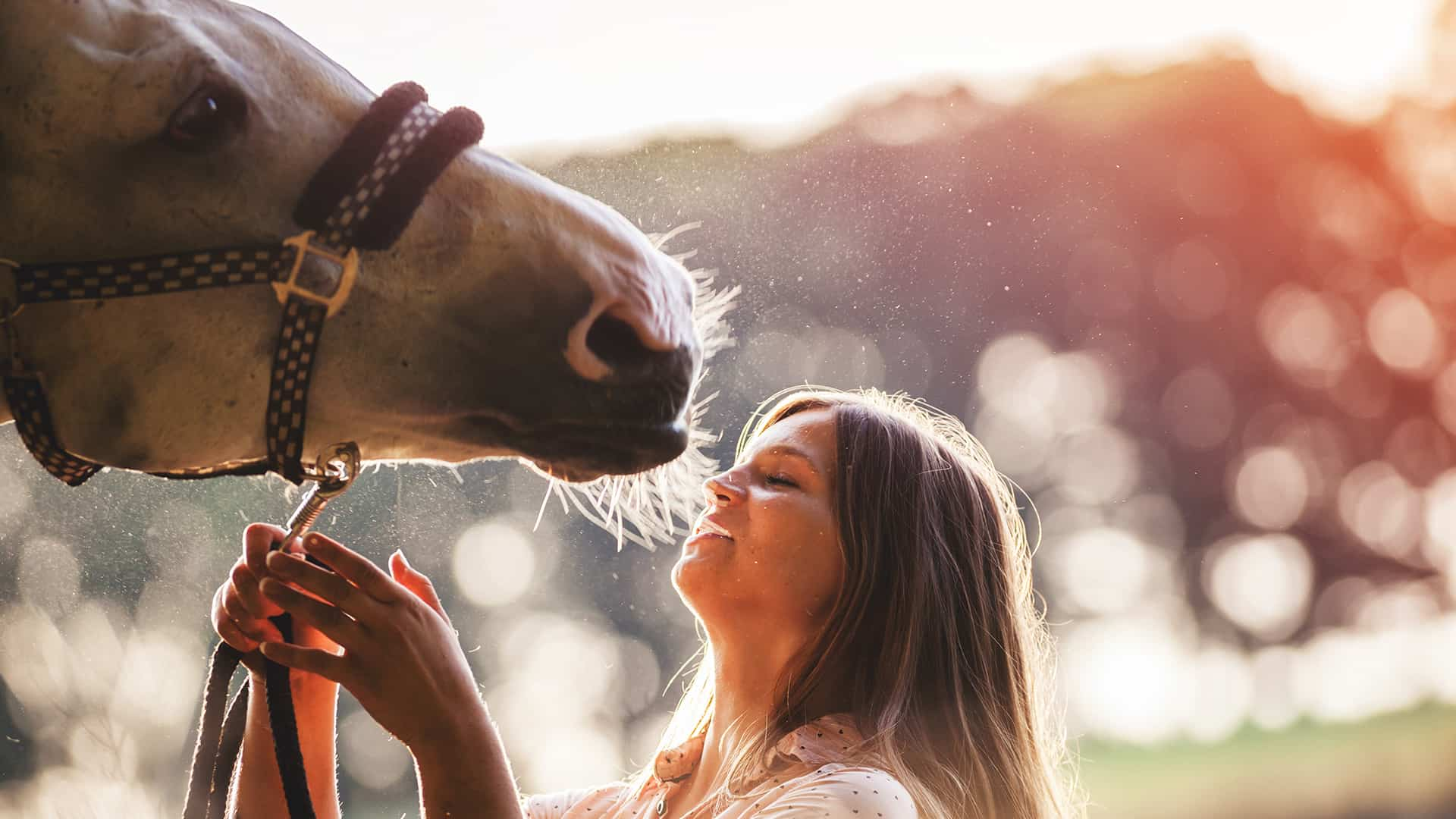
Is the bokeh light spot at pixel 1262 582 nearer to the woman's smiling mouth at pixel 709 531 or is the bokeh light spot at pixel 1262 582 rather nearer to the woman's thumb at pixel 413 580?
the woman's smiling mouth at pixel 709 531

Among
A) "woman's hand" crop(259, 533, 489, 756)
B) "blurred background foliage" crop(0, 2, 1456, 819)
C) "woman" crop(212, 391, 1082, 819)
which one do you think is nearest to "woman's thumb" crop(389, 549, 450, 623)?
"woman" crop(212, 391, 1082, 819)

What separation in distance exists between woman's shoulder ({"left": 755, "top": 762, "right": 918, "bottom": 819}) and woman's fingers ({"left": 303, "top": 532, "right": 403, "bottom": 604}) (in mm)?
351

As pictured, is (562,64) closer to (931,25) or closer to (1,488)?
(931,25)

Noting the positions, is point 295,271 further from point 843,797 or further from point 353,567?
point 843,797

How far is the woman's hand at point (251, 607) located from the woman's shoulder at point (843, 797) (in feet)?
1.28

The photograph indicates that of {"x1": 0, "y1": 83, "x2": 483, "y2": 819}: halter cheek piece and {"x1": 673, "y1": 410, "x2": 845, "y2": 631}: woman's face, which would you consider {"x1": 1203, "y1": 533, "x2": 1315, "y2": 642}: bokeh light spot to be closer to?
{"x1": 673, "y1": 410, "x2": 845, "y2": 631}: woman's face

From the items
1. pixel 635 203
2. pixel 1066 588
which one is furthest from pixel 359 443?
pixel 1066 588

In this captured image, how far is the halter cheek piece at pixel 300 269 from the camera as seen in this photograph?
2.11ft

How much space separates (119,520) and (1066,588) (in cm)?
158

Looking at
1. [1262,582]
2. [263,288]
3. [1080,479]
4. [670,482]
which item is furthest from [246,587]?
[1262,582]

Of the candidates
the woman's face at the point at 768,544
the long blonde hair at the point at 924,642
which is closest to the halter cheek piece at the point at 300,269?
the woman's face at the point at 768,544

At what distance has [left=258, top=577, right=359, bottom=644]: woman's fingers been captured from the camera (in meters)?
0.67

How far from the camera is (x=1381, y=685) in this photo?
2.19m

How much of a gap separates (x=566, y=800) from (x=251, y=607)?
52 centimetres
